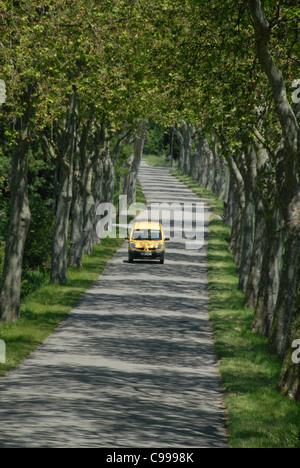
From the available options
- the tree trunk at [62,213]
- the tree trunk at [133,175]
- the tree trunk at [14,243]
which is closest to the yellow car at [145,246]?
the tree trunk at [62,213]

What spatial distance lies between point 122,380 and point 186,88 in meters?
8.70

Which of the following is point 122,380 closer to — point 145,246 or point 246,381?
point 246,381

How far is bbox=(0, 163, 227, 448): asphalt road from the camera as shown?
11219mm

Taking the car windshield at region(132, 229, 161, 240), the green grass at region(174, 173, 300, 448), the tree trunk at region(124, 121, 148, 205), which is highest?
the tree trunk at region(124, 121, 148, 205)

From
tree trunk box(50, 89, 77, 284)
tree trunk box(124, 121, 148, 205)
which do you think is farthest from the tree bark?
tree trunk box(124, 121, 148, 205)

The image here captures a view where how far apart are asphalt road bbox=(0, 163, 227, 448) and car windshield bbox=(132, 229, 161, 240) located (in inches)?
289

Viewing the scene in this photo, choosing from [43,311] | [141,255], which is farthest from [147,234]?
[43,311]

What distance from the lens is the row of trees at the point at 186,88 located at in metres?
16.3

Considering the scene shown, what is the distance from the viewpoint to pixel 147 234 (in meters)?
37.3

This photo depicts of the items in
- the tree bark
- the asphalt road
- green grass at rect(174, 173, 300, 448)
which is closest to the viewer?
the asphalt road

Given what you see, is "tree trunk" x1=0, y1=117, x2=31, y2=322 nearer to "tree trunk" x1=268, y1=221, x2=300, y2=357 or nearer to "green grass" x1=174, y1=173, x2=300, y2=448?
"green grass" x1=174, y1=173, x2=300, y2=448

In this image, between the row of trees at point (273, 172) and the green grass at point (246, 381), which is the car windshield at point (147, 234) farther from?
the green grass at point (246, 381)

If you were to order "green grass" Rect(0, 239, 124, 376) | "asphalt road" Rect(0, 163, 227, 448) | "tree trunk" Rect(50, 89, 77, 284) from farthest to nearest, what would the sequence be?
"tree trunk" Rect(50, 89, 77, 284) → "green grass" Rect(0, 239, 124, 376) → "asphalt road" Rect(0, 163, 227, 448)
